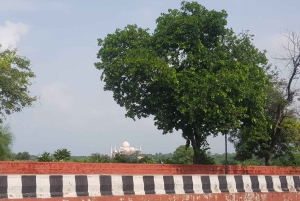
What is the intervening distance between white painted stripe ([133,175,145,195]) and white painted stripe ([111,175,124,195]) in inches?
12.6

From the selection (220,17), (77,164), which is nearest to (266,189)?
(77,164)

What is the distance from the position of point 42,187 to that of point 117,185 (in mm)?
1553

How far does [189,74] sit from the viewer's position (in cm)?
1769

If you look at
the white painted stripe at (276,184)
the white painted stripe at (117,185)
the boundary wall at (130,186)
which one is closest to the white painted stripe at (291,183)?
the boundary wall at (130,186)

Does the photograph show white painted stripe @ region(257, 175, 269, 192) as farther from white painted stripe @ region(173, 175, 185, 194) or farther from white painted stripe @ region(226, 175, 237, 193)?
white painted stripe @ region(173, 175, 185, 194)

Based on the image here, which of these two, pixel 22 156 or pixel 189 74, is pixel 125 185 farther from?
pixel 22 156

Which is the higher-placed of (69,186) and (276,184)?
(69,186)

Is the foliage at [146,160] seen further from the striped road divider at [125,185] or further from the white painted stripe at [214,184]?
the white painted stripe at [214,184]

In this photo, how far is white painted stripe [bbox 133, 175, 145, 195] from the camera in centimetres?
909

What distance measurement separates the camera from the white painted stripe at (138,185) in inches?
358

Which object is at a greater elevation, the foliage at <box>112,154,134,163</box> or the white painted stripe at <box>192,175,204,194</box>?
the foliage at <box>112,154,134,163</box>

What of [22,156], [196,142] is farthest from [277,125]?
[22,156]

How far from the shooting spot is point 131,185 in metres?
9.05

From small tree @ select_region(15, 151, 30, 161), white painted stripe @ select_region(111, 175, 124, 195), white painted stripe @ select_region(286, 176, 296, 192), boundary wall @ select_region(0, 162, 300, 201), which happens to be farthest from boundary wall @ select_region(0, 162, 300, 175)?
small tree @ select_region(15, 151, 30, 161)
